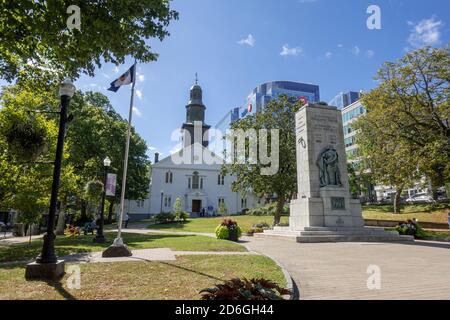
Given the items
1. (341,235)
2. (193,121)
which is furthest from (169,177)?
(341,235)

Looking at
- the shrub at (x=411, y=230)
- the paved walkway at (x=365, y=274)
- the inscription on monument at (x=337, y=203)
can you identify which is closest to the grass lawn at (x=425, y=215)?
the shrub at (x=411, y=230)

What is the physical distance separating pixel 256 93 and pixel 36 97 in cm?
16836

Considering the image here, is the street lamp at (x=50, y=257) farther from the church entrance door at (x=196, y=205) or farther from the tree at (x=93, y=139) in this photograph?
the church entrance door at (x=196, y=205)

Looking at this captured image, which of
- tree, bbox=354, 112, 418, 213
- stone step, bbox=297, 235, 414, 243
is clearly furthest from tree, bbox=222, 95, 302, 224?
stone step, bbox=297, 235, 414, 243

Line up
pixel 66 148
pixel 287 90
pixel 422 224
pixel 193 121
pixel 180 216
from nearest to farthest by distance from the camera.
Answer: pixel 66 148 → pixel 422 224 → pixel 180 216 → pixel 193 121 → pixel 287 90

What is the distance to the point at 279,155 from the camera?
28.8 metres

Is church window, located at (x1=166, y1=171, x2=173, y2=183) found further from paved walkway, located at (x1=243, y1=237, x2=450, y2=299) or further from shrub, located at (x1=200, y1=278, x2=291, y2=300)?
shrub, located at (x1=200, y1=278, x2=291, y2=300)

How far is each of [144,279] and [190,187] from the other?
5392 centimetres

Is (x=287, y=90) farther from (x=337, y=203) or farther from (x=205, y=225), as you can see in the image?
(x=337, y=203)

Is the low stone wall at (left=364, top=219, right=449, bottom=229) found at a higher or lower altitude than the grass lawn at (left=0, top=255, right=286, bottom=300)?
higher

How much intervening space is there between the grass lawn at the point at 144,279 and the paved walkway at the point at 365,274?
2.57 feet

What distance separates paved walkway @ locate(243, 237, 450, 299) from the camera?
228 inches

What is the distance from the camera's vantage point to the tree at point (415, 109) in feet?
75.7

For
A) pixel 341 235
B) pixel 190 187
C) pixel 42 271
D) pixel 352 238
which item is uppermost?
pixel 190 187
